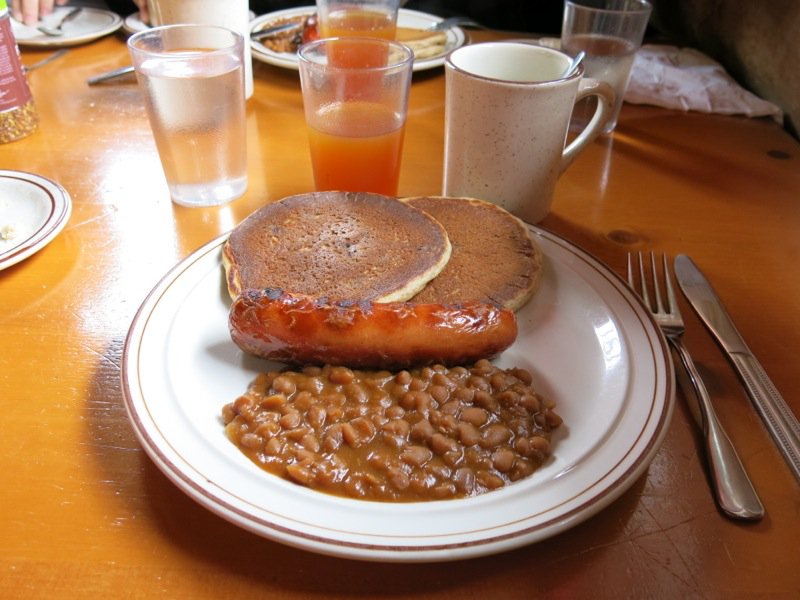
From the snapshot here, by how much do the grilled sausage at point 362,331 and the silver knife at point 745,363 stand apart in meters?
0.43

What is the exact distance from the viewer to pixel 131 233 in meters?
1.53

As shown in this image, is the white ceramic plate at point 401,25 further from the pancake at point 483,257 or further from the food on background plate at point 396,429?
the food on background plate at point 396,429

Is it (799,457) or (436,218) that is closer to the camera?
(799,457)

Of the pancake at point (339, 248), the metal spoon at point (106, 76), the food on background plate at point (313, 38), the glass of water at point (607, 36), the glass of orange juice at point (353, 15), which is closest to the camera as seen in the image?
the pancake at point (339, 248)

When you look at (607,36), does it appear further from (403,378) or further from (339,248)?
(403,378)

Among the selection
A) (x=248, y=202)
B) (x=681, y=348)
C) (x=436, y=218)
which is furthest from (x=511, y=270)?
(x=248, y=202)

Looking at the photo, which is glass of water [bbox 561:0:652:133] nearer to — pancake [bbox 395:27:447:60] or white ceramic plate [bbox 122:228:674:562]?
pancake [bbox 395:27:447:60]

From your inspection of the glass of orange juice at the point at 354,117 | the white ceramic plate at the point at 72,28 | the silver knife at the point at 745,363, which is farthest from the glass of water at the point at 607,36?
the white ceramic plate at the point at 72,28

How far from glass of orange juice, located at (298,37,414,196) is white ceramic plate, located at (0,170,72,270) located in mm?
626

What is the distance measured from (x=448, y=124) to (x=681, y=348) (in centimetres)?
74

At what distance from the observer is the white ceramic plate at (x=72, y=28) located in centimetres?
249

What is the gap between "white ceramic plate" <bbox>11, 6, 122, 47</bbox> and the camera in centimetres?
249

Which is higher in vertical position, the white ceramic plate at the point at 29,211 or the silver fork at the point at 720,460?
the white ceramic plate at the point at 29,211

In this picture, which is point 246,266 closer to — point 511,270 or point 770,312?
Answer: point 511,270
